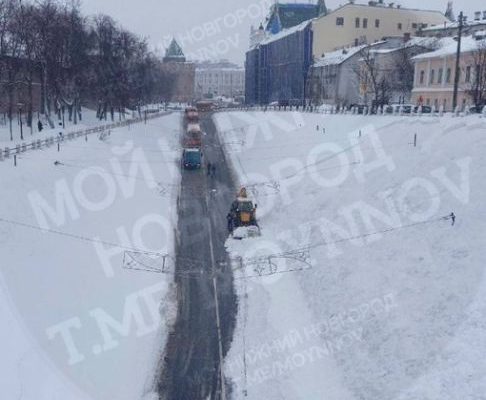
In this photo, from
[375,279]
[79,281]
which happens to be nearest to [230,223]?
[79,281]

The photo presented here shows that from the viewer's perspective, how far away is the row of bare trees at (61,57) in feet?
177

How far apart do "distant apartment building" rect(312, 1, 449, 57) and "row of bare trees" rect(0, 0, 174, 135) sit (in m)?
34.6

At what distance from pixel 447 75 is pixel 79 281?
141 ft

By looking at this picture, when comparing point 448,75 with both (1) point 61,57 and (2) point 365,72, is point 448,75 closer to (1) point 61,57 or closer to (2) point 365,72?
(2) point 365,72

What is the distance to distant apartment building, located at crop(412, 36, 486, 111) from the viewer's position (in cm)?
4906

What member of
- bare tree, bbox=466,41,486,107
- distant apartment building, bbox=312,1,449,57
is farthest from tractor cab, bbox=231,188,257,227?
distant apartment building, bbox=312,1,449,57

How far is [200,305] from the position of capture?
2189cm

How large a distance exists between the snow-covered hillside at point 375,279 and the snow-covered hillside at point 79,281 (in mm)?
3700

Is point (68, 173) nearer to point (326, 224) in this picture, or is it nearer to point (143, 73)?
point (326, 224)

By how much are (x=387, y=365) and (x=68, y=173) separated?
25.5 m

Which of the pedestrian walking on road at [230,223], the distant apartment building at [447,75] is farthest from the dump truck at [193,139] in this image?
the pedestrian walking on road at [230,223]

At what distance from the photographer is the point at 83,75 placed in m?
61.7

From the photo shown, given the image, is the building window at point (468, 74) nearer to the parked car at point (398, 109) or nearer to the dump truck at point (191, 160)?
the parked car at point (398, 109)

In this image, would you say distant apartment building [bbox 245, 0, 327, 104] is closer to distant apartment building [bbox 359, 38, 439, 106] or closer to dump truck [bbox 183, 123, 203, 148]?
distant apartment building [bbox 359, 38, 439, 106]
